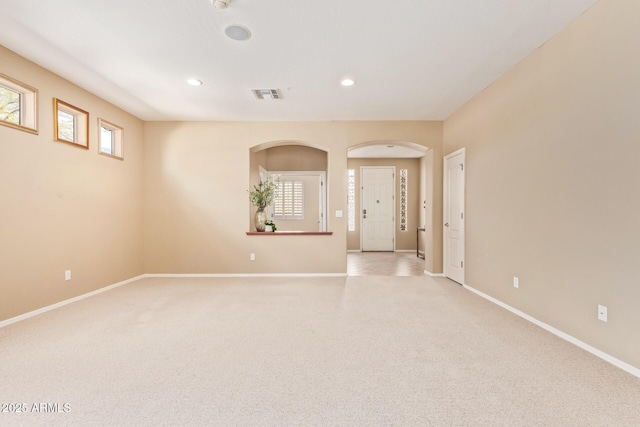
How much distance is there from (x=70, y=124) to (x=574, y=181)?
19.4 ft

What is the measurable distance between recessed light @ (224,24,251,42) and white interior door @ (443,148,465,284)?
3.58 m

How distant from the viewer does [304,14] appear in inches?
97.4

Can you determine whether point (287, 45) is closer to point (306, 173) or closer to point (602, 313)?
point (602, 313)

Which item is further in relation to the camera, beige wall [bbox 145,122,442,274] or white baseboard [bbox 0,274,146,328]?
beige wall [bbox 145,122,442,274]

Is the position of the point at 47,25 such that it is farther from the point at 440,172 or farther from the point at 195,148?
the point at 440,172

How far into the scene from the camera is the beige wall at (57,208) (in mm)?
3025

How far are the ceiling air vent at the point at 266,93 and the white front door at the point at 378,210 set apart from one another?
4806mm

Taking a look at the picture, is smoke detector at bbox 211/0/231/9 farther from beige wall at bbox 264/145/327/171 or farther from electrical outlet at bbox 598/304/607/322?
beige wall at bbox 264/145/327/171

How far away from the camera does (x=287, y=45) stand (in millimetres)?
2928

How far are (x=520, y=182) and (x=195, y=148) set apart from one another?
5118 mm

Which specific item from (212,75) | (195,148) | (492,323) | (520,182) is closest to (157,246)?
(195,148)

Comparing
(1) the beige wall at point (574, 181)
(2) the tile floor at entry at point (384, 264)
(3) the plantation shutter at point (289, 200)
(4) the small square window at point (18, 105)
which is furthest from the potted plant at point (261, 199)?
(1) the beige wall at point (574, 181)

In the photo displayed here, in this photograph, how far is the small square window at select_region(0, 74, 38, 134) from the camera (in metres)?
3.01

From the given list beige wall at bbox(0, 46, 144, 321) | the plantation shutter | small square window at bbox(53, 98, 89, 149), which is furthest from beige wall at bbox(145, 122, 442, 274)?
the plantation shutter
